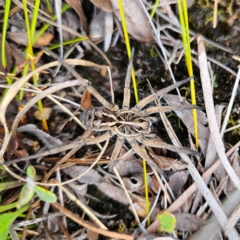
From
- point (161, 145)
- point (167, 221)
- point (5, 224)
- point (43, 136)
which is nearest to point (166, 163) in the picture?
point (161, 145)

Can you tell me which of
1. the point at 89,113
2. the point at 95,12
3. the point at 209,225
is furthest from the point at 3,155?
the point at 209,225

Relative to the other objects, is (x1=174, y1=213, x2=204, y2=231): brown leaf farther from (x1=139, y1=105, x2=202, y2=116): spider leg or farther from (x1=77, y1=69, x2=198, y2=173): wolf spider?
(x1=139, y1=105, x2=202, y2=116): spider leg

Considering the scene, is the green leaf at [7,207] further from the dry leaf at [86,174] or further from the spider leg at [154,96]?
the spider leg at [154,96]

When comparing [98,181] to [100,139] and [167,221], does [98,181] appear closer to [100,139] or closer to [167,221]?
[100,139]

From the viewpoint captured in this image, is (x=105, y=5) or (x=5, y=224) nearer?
(x=5, y=224)

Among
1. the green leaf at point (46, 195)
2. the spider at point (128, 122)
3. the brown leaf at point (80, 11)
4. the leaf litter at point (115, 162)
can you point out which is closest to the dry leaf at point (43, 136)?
the leaf litter at point (115, 162)

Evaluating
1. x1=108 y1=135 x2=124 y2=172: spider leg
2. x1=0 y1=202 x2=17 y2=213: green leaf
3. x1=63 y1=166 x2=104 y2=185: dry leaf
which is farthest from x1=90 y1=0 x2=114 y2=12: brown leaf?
x1=0 y1=202 x2=17 y2=213: green leaf

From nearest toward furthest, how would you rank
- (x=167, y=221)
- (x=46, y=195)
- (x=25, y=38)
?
(x=46, y=195) → (x=167, y=221) → (x=25, y=38)

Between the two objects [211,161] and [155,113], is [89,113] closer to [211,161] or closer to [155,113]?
[155,113]
